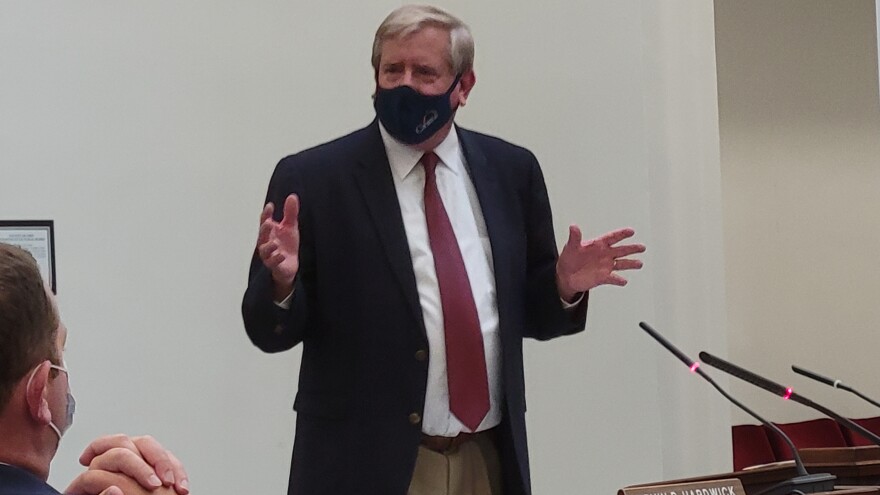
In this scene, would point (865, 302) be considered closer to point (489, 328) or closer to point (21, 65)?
point (489, 328)

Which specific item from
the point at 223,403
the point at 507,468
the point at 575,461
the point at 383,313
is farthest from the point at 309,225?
the point at 575,461

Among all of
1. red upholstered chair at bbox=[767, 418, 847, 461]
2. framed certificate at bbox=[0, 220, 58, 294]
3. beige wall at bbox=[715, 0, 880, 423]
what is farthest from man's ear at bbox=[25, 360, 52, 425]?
beige wall at bbox=[715, 0, 880, 423]

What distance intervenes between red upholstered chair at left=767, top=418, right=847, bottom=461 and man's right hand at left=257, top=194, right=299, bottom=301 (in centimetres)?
299

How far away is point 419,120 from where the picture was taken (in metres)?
2.06

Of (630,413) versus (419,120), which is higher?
(419,120)

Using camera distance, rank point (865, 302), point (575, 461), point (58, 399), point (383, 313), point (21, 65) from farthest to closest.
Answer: point (865, 302), point (575, 461), point (21, 65), point (383, 313), point (58, 399)

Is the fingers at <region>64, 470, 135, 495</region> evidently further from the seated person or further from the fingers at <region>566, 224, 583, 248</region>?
the fingers at <region>566, 224, 583, 248</region>

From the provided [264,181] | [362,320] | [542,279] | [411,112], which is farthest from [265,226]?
[264,181]

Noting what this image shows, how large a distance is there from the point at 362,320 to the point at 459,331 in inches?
7.4

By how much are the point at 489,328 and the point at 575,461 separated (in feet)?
5.43

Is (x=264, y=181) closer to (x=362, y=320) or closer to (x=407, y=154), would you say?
(x=407, y=154)

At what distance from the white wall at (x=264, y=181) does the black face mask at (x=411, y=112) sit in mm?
1368

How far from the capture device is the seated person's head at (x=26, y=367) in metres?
1.14

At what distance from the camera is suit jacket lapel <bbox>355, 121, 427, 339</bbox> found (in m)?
2.00
